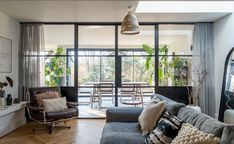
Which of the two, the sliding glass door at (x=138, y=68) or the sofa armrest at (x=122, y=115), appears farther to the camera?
the sliding glass door at (x=138, y=68)

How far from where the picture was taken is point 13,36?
5.30m

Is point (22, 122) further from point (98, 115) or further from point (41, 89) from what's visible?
point (98, 115)

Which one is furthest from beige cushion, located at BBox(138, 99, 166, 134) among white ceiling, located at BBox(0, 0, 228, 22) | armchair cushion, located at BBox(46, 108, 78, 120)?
armchair cushion, located at BBox(46, 108, 78, 120)

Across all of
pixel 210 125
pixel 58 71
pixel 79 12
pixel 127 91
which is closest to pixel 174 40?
pixel 127 91

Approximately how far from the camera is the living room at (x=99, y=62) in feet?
14.7

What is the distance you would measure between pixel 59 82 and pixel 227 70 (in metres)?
4.20

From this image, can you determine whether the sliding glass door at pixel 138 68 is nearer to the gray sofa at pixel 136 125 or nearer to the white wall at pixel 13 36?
the gray sofa at pixel 136 125

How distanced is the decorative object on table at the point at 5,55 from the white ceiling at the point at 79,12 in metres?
0.63

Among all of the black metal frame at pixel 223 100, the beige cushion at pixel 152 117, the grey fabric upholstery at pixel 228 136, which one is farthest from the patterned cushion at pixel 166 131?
the black metal frame at pixel 223 100

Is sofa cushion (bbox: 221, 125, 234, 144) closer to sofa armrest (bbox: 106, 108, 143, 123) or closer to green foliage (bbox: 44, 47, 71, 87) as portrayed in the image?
sofa armrest (bbox: 106, 108, 143, 123)

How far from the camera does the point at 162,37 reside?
19.4ft

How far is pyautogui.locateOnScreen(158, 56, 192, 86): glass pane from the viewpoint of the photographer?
5848mm

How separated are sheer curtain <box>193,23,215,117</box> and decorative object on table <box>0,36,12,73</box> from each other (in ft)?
15.0

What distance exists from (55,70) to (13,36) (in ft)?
4.34
